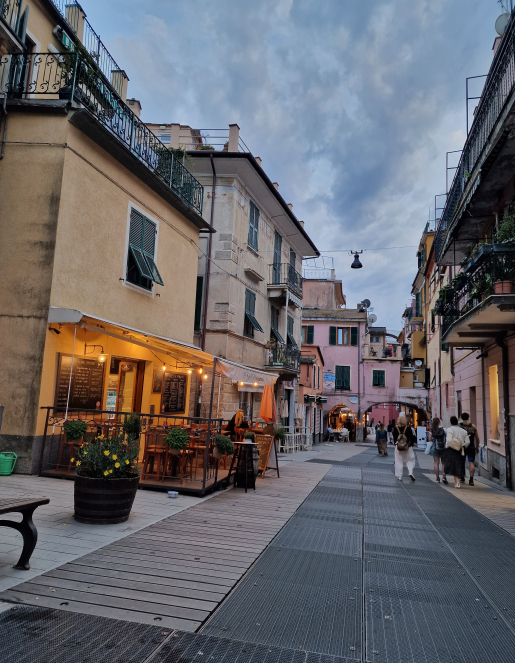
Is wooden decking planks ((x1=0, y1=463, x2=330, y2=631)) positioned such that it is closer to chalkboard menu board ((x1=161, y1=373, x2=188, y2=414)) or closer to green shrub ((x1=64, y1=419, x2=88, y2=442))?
green shrub ((x1=64, y1=419, x2=88, y2=442))

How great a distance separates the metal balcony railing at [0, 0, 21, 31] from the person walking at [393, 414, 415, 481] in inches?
463

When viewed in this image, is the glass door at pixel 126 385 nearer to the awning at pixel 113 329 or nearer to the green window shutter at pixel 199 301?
the awning at pixel 113 329

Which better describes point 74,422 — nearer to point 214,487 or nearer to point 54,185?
point 214,487

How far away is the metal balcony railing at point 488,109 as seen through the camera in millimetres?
9383

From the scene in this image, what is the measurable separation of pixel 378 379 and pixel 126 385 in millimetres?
29634

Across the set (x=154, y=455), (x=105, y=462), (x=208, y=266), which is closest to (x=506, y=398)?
(x=154, y=455)

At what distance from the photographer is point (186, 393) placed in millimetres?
14070

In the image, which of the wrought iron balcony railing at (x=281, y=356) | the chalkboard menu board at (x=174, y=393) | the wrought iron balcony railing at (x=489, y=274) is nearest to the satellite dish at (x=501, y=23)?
the wrought iron balcony railing at (x=489, y=274)

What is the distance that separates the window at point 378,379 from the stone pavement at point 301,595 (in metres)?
31.2

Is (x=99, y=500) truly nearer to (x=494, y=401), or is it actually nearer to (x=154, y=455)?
(x=154, y=455)

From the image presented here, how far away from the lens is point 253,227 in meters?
18.6

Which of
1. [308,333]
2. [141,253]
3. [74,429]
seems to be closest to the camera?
[74,429]

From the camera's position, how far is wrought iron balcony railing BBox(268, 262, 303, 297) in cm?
2065

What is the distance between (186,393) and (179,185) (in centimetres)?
594
